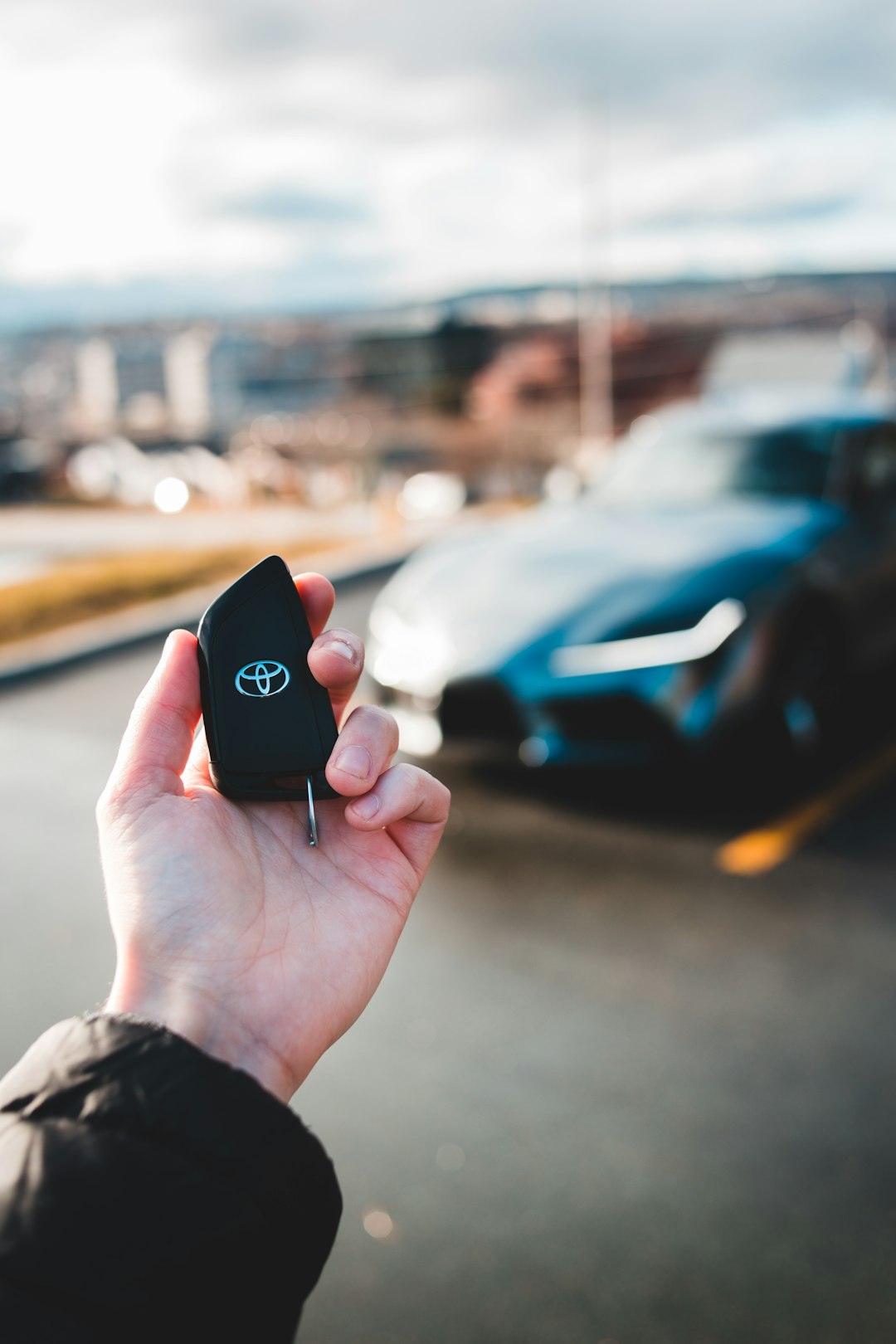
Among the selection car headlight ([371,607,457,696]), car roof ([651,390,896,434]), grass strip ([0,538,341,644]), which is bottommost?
grass strip ([0,538,341,644])

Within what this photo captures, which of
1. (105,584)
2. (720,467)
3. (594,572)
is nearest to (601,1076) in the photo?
(594,572)

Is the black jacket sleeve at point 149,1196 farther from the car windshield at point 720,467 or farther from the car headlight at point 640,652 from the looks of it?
the car windshield at point 720,467

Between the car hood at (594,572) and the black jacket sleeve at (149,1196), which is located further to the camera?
the car hood at (594,572)

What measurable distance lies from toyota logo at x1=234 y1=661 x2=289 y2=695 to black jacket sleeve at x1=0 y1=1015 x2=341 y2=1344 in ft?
1.49

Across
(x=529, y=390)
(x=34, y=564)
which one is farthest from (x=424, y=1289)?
(x=529, y=390)

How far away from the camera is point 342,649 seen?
4.68 ft

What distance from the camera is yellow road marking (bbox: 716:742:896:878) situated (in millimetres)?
4223

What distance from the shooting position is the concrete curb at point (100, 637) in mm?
7109

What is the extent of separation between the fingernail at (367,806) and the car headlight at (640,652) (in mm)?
3082

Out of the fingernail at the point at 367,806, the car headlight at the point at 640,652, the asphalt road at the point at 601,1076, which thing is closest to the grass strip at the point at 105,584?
the car headlight at the point at 640,652

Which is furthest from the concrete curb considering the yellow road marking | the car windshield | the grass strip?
the yellow road marking

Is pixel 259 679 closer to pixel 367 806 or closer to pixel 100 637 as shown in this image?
pixel 367 806

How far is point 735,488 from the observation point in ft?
18.9

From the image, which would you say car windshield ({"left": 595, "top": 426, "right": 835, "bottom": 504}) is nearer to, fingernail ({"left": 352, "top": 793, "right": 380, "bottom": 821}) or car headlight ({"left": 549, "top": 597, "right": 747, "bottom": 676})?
car headlight ({"left": 549, "top": 597, "right": 747, "bottom": 676})
